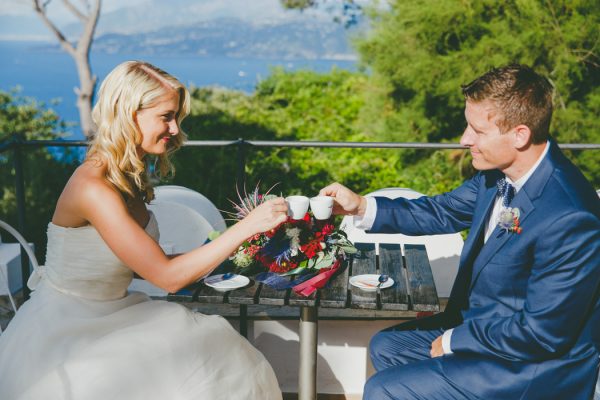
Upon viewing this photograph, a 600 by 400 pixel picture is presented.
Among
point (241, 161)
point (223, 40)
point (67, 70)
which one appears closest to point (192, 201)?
point (241, 161)

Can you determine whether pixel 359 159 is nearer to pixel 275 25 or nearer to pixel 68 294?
pixel 68 294

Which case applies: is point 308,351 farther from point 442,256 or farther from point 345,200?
point 442,256

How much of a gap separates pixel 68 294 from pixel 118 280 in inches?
7.1

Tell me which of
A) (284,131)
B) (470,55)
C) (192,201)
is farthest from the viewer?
(284,131)

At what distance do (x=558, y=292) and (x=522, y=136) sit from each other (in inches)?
21.0

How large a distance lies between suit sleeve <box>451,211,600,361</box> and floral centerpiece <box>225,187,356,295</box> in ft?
2.44

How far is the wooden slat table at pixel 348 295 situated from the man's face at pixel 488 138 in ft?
1.78

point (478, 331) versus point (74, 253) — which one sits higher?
point (74, 253)

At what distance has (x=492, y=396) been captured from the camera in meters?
2.12

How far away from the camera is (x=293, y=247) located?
2498 mm

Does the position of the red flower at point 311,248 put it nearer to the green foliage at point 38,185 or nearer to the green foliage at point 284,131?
the green foliage at point 38,185

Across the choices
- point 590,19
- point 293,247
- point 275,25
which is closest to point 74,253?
point 293,247

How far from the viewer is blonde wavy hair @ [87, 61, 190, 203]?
2.28 meters

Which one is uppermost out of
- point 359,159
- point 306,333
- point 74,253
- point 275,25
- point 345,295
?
point 74,253
